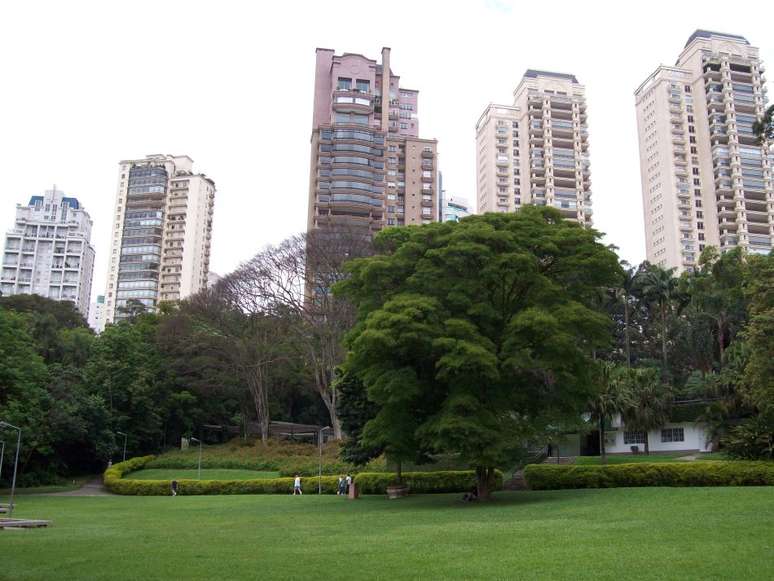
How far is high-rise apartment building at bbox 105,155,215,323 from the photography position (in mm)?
114875

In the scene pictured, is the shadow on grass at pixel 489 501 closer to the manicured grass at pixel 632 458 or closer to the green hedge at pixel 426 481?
the green hedge at pixel 426 481

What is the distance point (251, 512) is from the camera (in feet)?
85.8

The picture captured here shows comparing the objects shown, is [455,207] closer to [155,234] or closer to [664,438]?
[155,234]

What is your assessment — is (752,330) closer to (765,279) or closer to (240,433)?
(765,279)

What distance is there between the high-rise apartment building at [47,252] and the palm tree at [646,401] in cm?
10901

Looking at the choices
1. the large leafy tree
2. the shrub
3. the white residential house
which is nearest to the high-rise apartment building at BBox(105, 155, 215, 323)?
the white residential house

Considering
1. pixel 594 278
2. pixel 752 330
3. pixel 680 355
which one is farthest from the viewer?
pixel 680 355

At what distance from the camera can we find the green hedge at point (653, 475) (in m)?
25.4

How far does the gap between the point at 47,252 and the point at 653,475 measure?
128950mm

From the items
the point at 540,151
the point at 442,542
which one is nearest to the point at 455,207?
the point at 540,151

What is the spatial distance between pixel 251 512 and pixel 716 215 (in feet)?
310

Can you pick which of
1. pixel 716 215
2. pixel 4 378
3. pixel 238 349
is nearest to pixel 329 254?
pixel 238 349

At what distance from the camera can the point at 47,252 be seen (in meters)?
132

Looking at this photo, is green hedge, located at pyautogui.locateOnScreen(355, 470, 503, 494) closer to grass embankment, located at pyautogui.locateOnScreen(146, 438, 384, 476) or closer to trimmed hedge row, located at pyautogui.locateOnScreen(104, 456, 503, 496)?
trimmed hedge row, located at pyautogui.locateOnScreen(104, 456, 503, 496)
